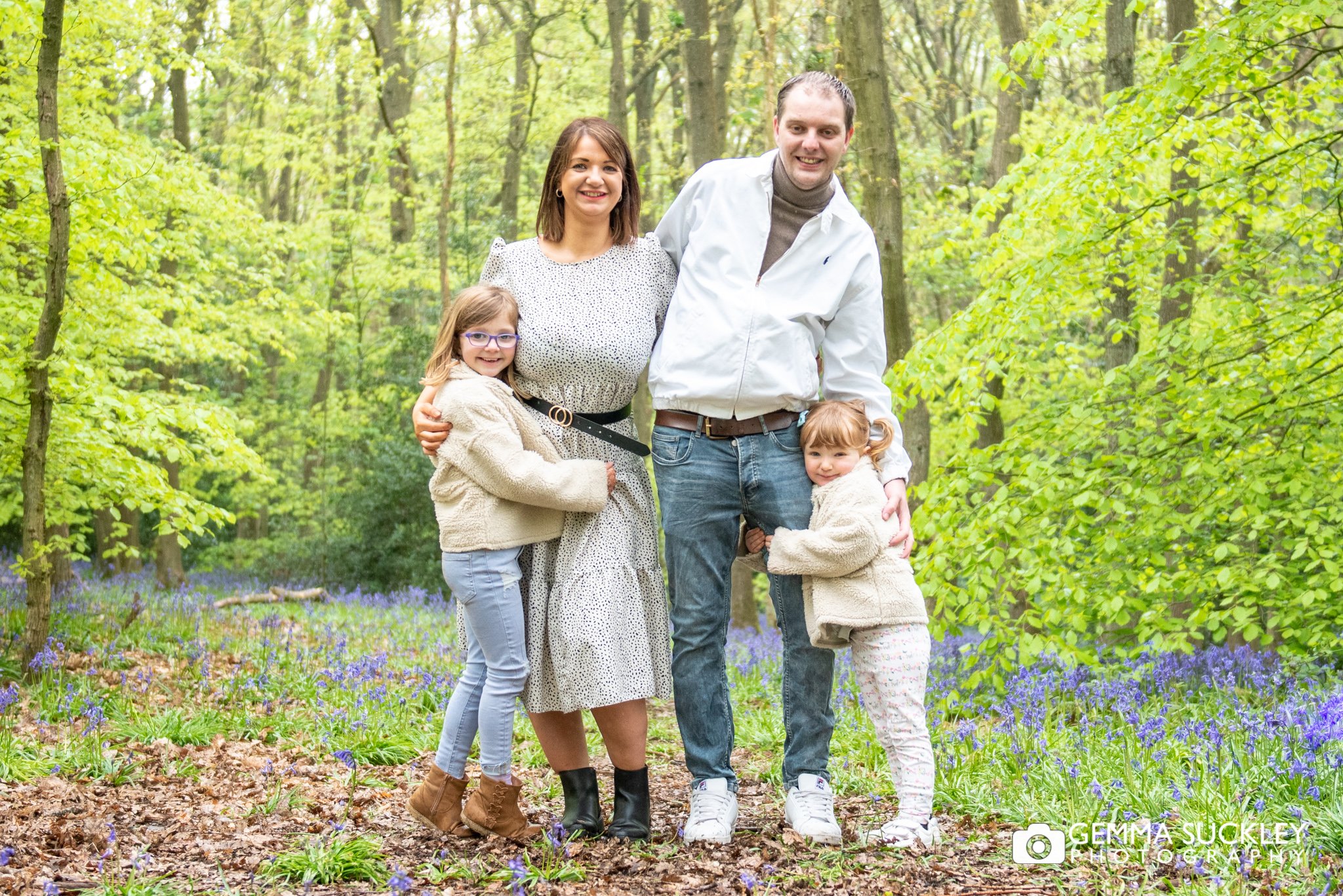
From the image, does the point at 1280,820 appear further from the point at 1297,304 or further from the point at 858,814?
the point at 1297,304

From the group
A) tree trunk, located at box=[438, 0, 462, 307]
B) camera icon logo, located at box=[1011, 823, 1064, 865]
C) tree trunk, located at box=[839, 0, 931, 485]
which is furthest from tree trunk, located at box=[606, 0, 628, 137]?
camera icon logo, located at box=[1011, 823, 1064, 865]

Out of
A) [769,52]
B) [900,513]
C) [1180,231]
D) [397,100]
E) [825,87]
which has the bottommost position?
[900,513]

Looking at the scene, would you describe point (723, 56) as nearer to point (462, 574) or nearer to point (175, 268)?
point (175, 268)

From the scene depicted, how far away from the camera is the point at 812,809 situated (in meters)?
3.46

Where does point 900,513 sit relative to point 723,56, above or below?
below

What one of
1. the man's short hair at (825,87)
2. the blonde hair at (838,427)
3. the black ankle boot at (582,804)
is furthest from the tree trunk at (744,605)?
the man's short hair at (825,87)

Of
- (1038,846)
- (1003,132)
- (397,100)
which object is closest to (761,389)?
(1038,846)

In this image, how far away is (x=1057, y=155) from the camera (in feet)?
18.7

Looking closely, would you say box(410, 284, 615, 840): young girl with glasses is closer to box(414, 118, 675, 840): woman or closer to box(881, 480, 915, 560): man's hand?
box(414, 118, 675, 840): woman

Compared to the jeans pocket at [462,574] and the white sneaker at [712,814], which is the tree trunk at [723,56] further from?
the white sneaker at [712,814]

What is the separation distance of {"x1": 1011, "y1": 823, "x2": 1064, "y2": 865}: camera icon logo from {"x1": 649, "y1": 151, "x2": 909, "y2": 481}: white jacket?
1.14 meters

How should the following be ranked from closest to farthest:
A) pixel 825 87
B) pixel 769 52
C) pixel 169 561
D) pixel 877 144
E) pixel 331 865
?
1. pixel 331 865
2. pixel 825 87
3. pixel 877 144
4. pixel 769 52
5. pixel 169 561

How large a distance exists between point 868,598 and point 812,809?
2.38 ft

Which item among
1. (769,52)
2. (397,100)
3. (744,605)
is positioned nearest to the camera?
(769,52)
